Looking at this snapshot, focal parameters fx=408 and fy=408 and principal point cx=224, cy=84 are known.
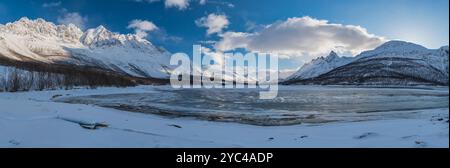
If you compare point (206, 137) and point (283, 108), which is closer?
point (206, 137)

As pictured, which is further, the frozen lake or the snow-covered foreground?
the frozen lake

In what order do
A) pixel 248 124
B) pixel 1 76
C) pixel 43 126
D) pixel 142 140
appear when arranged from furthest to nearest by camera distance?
1. pixel 1 76
2. pixel 248 124
3. pixel 43 126
4. pixel 142 140

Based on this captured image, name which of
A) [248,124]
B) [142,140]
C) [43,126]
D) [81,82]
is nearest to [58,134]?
[43,126]

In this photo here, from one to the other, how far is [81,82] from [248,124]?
117 m

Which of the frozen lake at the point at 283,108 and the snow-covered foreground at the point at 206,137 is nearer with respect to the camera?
the snow-covered foreground at the point at 206,137

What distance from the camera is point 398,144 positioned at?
14586mm
